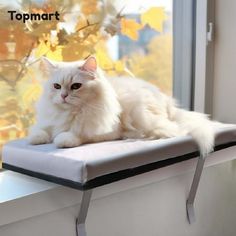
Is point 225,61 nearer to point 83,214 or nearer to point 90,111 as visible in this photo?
point 90,111

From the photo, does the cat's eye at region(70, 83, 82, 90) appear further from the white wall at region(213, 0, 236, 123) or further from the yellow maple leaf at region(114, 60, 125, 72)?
the white wall at region(213, 0, 236, 123)

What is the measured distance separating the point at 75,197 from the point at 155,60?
0.74 meters

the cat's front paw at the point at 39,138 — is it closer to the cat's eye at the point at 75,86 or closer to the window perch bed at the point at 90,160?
the window perch bed at the point at 90,160

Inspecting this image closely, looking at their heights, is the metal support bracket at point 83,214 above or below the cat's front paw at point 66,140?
below

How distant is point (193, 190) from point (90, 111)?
1.65 feet

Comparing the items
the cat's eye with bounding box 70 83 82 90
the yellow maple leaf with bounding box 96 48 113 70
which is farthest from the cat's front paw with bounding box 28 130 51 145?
the yellow maple leaf with bounding box 96 48 113 70

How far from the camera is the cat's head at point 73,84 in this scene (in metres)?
1.03

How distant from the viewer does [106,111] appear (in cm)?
105

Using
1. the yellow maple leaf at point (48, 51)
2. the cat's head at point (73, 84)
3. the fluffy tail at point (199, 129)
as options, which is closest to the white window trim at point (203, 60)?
the fluffy tail at point (199, 129)

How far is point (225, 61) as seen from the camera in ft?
5.51

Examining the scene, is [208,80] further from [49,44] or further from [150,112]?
[49,44]

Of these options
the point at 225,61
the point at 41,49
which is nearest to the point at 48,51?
the point at 41,49

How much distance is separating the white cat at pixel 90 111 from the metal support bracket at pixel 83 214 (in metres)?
0.13

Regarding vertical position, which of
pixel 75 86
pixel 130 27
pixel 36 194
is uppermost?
pixel 130 27
